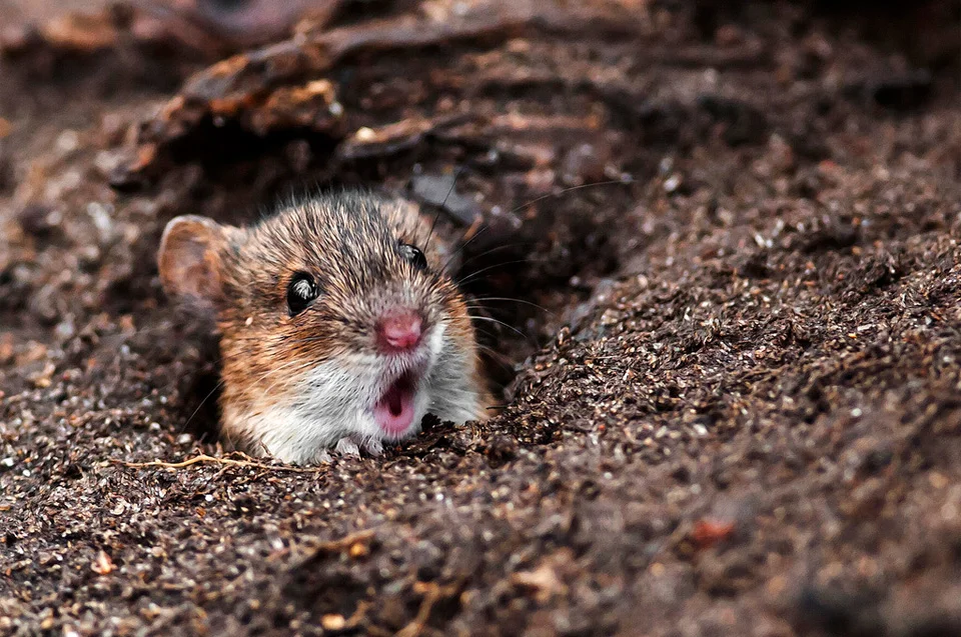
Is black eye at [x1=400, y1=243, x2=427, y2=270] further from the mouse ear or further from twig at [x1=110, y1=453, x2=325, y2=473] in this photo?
twig at [x1=110, y1=453, x2=325, y2=473]

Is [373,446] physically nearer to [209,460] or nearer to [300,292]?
[209,460]

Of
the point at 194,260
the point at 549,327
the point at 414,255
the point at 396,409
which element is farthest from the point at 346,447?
the point at 194,260

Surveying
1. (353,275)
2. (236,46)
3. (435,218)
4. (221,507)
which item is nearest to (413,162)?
(435,218)

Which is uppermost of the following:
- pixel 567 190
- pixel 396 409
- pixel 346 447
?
pixel 567 190

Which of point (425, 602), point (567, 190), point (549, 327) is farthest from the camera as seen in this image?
point (567, 190)

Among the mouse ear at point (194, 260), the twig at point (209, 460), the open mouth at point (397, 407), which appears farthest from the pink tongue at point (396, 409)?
the mouse ear at point (194, 260)

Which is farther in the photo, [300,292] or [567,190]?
[567,190]

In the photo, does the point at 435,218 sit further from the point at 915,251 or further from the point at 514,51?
the point at 915,251
